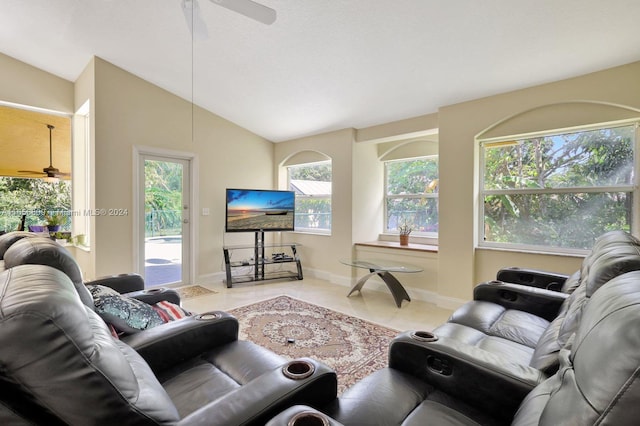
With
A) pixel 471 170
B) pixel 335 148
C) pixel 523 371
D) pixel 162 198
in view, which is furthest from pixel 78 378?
pixel 335 148

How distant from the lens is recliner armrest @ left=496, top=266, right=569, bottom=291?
97.6 inches

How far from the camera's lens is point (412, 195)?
4.64m

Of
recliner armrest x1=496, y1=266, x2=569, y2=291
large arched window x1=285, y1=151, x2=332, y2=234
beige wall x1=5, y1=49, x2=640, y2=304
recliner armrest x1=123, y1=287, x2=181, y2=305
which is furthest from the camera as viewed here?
large arched window x1=285, y1=151, x2=332, y2=234

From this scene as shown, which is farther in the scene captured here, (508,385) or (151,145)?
(151,145)

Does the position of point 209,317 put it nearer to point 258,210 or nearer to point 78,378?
point 78,378

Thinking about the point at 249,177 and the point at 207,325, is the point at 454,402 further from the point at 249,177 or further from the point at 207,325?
the point at 249,177

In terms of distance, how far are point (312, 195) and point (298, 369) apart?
438cm

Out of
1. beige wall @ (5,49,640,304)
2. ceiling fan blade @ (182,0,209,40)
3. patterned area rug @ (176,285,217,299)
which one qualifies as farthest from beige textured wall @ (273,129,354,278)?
ceiling fan blade @ (182,0,209,40)

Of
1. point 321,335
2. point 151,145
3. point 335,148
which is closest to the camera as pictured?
point 321,335

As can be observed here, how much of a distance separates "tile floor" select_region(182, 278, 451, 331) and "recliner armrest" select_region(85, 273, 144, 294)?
1.23m

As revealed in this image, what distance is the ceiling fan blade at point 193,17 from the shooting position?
2164mm

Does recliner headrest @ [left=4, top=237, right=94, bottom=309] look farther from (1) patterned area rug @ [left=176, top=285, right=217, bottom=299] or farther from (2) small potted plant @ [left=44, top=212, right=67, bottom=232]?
(2) small potted plant @ [left=44, top=212, right=67, bottom=232]

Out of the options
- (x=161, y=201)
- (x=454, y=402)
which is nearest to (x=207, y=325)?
(x=454, y=402)

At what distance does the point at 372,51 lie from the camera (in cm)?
288
